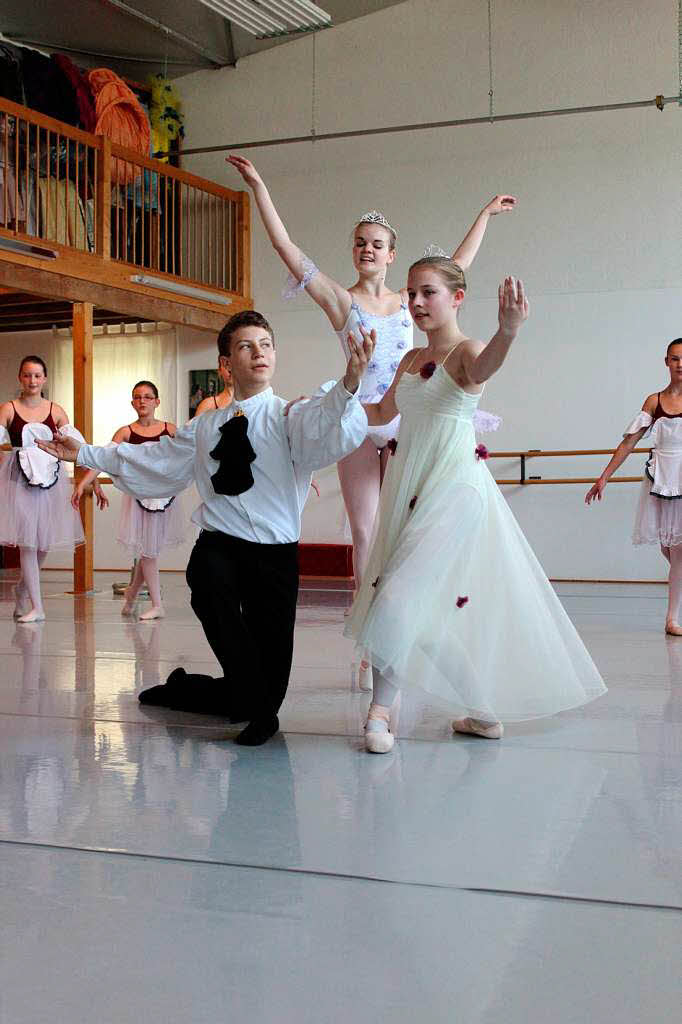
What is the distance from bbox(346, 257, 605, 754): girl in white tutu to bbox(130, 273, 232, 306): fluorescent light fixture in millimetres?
6387

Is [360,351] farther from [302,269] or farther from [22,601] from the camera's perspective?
[22,601]

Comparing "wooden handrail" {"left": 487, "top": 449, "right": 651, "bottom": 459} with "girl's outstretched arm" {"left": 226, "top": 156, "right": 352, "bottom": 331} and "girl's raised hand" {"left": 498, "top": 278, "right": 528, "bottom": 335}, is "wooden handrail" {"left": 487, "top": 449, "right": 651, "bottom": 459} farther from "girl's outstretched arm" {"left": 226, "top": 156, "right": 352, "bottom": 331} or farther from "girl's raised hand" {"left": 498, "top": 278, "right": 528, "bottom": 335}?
"girl's raised hand" {"left": 498, "top": 278, "right": 528, "bottom": 335}

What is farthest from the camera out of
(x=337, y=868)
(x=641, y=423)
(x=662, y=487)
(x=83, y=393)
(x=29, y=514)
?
(x=83, y=393)

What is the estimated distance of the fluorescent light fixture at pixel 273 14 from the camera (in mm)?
7988

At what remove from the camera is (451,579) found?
2.85 meters

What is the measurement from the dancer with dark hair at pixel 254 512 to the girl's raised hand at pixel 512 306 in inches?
21.5

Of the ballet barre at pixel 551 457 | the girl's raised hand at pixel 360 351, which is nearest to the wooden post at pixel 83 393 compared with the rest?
the ballet barre at pixel 551 457

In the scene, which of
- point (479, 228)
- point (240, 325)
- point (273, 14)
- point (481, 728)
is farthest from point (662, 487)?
point (273, 14)

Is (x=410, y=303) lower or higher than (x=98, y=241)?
lower

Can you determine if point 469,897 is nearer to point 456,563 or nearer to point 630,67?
point 456,563

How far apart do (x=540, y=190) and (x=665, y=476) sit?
4825 mm

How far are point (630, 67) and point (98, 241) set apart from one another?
4.59 meters

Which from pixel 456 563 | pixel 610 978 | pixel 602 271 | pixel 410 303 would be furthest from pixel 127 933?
pixel 602 271

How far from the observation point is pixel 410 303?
3.03 m
